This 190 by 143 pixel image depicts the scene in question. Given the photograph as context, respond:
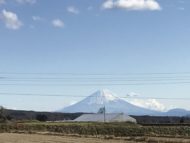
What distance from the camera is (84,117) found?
146250mm

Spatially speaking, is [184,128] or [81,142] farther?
[184,128]

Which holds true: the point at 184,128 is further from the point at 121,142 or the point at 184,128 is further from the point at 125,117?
the point at 125,117

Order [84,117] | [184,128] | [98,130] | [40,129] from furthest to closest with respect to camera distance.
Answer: [84,117] < [40,129] < [98,130] < [184,128]

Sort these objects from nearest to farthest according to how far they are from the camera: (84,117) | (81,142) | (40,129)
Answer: (81,142), (40,129), (84,117)

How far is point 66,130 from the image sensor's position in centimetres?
8350

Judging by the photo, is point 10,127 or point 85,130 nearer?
point 85,130

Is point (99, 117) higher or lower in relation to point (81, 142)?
higher

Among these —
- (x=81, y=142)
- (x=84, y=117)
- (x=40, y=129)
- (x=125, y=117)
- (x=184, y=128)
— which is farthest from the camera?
(x=84, y=117)

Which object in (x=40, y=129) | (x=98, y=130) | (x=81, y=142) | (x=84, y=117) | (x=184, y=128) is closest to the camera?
(x=81, y=142)

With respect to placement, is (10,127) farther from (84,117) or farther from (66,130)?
(84,117)

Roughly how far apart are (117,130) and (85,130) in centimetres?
585

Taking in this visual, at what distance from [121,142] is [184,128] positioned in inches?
1148

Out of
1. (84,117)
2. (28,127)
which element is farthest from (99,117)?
(28,127)

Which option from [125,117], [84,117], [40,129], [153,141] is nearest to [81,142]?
[153,141]
